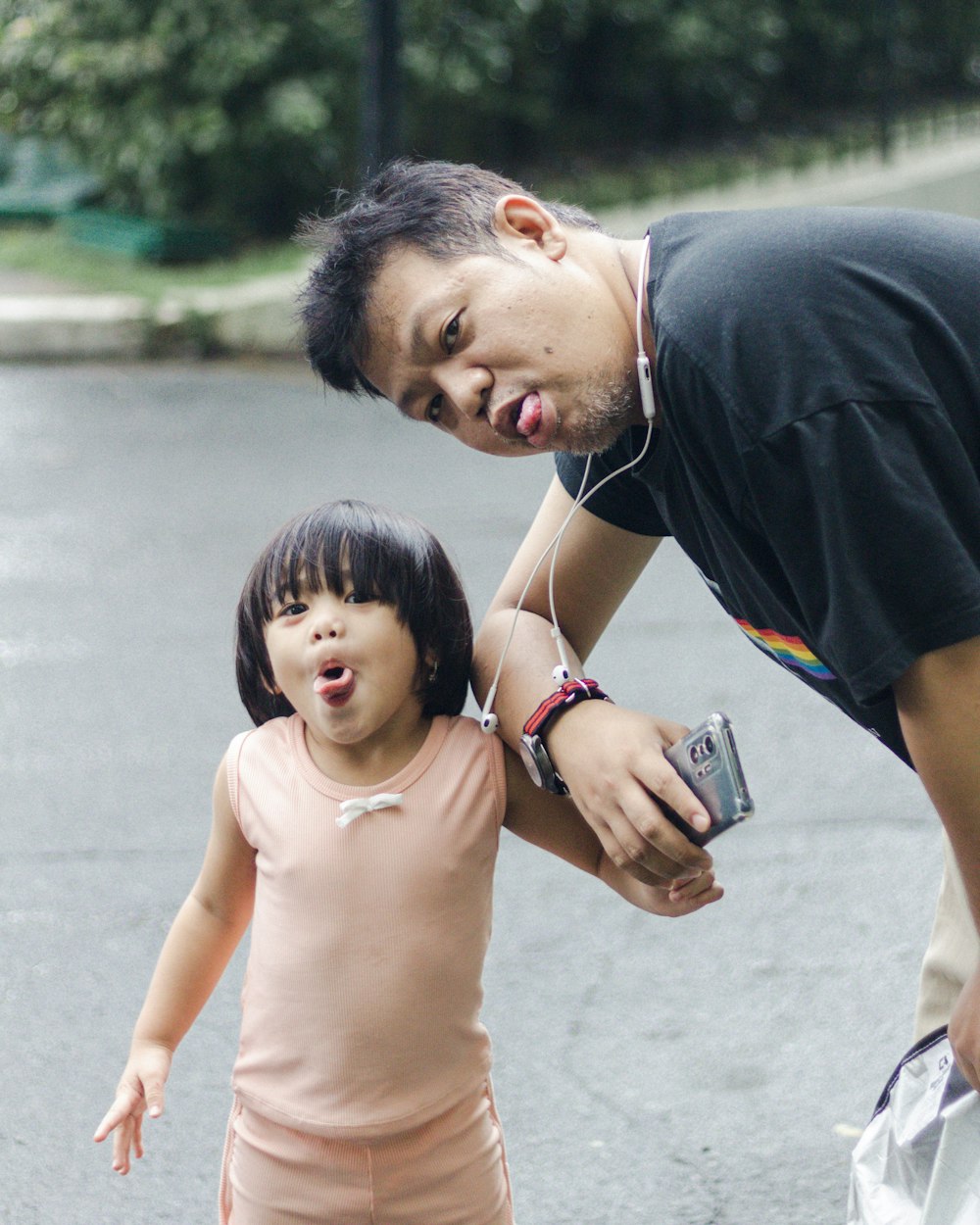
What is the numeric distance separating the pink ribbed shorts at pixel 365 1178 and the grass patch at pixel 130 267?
26.1 feet

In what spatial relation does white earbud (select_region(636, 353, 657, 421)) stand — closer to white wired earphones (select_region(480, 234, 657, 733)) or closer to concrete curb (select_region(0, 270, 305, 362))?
white wired earphones (select_region(480, 234, 657, 733))

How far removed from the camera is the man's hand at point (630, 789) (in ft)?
5.90

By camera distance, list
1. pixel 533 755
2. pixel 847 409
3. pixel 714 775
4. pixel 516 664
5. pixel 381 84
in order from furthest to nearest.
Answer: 1. pixel 381 84
2. pixel 516 664
3. pixel 533 755
4. pixel 714 775
5. pixel 847 409

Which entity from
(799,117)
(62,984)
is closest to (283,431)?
(62,984)

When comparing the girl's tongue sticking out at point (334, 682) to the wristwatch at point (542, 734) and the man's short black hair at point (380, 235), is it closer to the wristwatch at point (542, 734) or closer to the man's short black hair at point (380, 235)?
the wristwatch at point (542, 734)

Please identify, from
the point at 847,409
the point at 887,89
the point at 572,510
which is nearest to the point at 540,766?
the point at 572,510

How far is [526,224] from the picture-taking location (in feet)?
6.45

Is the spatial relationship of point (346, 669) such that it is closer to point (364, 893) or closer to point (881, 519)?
point (364, 893)

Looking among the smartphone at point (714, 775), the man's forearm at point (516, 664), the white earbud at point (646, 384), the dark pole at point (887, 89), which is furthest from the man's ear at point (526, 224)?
the dark pole at point (887, 89)

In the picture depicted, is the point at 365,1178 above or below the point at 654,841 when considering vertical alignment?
below

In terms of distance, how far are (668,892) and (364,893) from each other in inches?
13.6

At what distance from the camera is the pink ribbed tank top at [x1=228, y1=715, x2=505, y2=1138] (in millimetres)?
1931

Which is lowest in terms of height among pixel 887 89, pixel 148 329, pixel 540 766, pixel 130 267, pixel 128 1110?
pixel 130 267

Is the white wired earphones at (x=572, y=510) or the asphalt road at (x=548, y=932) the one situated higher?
the white wired earphones at (x=572, y=510)
